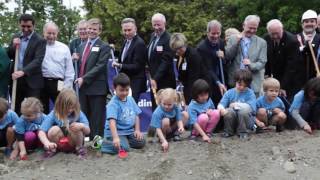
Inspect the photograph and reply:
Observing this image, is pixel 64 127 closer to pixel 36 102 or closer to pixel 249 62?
pixel 36 102

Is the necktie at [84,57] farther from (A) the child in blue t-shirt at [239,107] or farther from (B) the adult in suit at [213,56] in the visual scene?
(A) the child in blue t-shirt at [239,107]

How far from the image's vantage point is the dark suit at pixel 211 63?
832 centimetres

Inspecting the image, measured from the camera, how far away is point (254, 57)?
27.0 feet

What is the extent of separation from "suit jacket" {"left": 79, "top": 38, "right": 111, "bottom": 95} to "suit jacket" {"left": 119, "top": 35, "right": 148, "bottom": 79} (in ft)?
1.05

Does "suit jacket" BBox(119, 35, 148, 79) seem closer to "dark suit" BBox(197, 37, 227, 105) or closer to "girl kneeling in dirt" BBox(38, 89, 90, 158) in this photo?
"dark suit" BBox(197, 37, 227, 105)

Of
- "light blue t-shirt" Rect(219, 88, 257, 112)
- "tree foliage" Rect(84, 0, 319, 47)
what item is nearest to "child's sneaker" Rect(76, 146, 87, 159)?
"light blue t-shirt" Rect(219, 88, 257, 112)

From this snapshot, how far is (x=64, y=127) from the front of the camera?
22.4 ft

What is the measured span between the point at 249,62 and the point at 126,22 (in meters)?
1.96

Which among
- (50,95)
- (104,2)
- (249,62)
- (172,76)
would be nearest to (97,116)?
(50,95)

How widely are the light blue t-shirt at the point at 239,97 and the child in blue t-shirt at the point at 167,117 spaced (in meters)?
0.66

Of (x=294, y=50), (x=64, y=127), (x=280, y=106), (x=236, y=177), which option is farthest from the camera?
(x=294, y=50)

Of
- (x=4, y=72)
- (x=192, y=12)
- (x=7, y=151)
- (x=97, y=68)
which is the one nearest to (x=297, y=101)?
(x=97, y=68)

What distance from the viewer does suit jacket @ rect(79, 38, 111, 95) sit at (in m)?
8.27

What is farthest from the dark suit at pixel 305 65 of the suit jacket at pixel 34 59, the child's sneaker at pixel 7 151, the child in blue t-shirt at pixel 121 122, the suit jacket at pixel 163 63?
the child's sneaker at pixel 7 151
